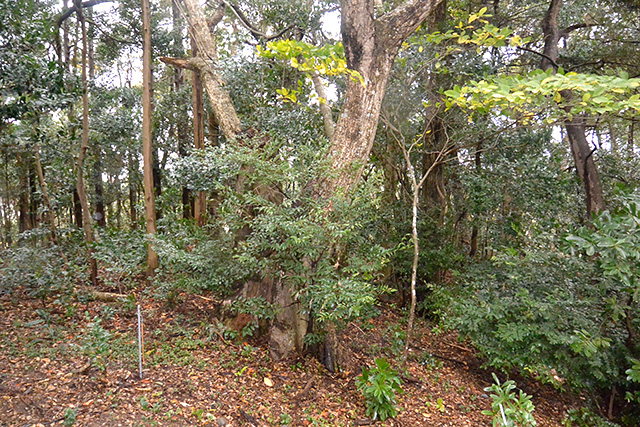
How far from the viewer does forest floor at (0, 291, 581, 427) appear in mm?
3391

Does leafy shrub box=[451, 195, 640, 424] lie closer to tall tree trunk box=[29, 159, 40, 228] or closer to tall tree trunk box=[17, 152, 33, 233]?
tall tree trunk box=[29, 159, 40, 228]

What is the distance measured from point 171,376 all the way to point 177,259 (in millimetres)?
1279

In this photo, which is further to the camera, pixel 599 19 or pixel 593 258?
pixel 599 19

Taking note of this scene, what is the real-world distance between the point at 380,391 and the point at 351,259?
4.19 ft

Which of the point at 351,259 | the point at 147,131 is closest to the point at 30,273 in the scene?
the point at 147,131

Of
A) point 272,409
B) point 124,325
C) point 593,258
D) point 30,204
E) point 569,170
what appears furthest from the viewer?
point 30,204

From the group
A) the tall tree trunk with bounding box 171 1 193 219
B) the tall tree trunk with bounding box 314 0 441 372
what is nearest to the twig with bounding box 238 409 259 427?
the tall tree trunk with bounding box 314 0 441 372

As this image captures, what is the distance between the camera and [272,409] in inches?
149

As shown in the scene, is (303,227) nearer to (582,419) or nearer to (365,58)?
(365,58)

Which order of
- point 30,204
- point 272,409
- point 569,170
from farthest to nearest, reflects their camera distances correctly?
1. point 30,204
2. point 569,170
3. point 272,409

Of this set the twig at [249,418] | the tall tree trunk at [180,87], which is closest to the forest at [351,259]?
the twig at [249,418]

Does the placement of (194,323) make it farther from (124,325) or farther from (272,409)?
(272,409)

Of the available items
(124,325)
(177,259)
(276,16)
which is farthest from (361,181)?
(276,16)

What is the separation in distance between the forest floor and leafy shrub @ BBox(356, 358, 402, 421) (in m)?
0.14
